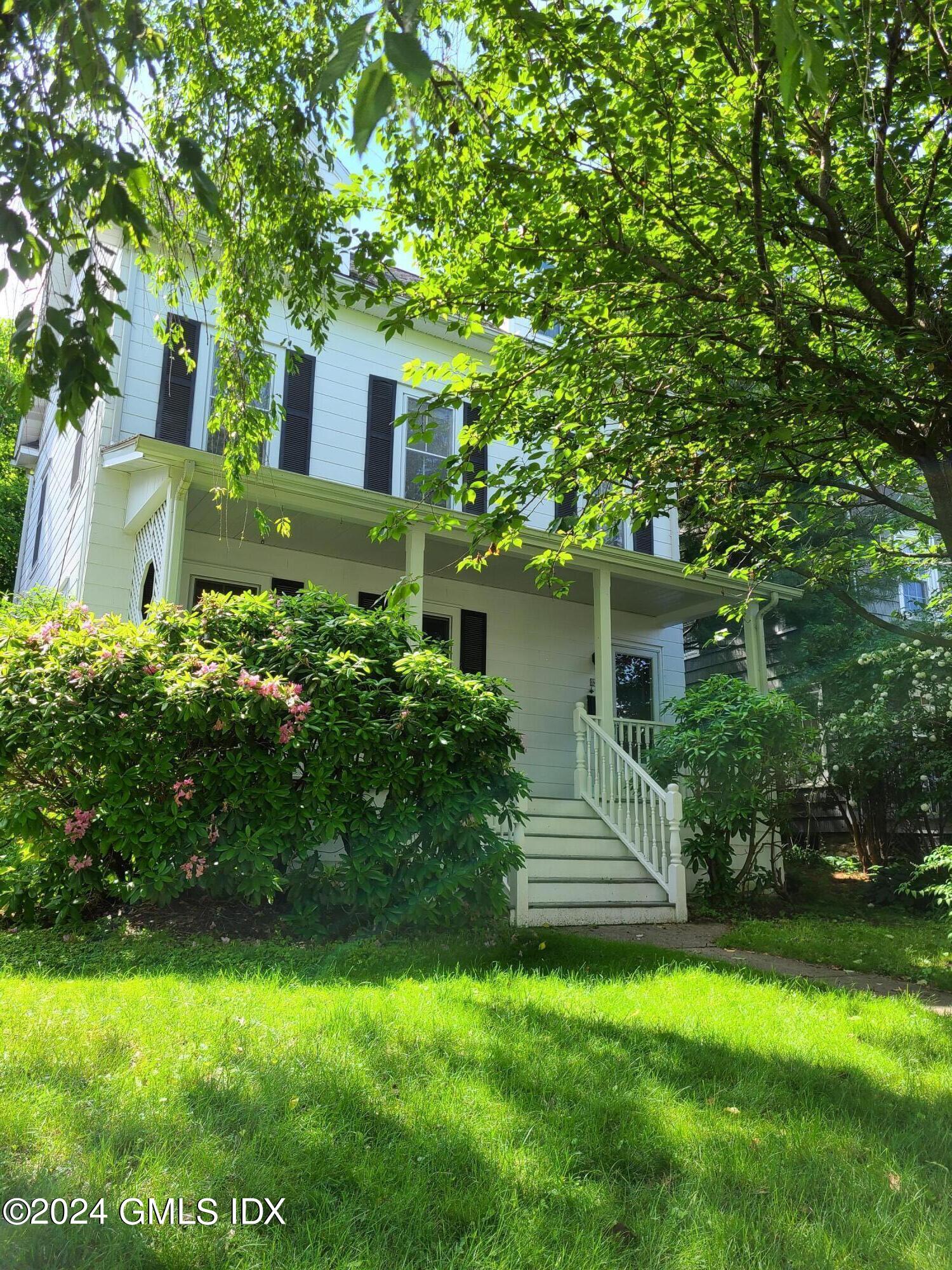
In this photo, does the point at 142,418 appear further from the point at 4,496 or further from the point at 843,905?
the point at 4,496

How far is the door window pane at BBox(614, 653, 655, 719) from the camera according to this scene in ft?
41.4

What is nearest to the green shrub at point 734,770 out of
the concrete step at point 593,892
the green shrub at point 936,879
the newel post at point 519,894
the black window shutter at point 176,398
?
the concrete step at point 593,892

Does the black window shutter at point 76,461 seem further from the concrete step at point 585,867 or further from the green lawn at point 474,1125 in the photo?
Result: the green lawn at point 474,1125

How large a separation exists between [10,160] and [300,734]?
151 inches

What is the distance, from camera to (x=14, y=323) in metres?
2.25

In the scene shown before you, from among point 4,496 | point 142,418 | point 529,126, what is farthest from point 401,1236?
point 4,496

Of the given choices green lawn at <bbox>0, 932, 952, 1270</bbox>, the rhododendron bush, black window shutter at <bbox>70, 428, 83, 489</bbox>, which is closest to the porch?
the rhododendron bush

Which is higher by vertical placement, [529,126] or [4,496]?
[4,496]

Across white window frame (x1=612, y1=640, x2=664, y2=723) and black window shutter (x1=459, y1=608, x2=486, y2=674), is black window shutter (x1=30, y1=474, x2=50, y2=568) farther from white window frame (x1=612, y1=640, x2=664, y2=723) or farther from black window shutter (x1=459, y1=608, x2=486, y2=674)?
white window frame (x1=612, y1=640, x2=664, y2=723)

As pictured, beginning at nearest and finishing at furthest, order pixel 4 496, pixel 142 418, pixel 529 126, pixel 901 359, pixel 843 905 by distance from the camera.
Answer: pixel 901 359 < pixel 529 126 < pixel 142 418 < pixel 843 905 < pixel 4 496

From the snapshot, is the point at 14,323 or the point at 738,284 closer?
the point at 14,323

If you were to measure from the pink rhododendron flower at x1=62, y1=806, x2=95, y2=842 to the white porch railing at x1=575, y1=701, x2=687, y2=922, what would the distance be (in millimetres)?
5053

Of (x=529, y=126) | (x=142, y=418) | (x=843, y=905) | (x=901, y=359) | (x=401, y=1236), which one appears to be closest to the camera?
(x=401, y=1236)

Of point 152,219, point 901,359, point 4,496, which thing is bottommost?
point 901,359
